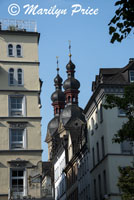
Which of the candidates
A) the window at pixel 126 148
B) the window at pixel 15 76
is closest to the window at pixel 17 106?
the window at pixel 15 76

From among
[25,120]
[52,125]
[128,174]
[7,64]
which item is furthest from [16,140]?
[52,125]

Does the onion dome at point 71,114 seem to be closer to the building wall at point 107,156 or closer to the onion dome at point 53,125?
the onion dome at point 53,125

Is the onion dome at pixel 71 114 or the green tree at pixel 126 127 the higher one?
the onion dome at pixel 71 114

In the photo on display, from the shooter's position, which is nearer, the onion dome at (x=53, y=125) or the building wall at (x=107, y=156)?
the building wall at (x=107, y=156)

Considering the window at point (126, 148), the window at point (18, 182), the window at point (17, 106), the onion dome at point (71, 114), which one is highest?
the onion dome at point (71, 114)

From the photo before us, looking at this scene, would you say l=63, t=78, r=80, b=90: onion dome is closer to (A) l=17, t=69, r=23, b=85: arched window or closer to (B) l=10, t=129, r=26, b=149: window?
(A) l=17, t=69, r=23, b=85: arched window

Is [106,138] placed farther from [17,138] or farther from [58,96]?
[58,96]

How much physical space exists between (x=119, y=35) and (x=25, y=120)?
29527 millimetres

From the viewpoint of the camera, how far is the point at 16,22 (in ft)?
147

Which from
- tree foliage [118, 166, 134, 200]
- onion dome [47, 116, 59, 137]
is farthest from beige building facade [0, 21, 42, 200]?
onion dome [47, 116, 59, 137]

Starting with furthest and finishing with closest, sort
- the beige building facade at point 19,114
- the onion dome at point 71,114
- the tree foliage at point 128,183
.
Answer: the onion dome at point 71,114 < the beige building facade at point 19,114 < the tree foliage at point 128,183

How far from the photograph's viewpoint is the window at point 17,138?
1629 inches

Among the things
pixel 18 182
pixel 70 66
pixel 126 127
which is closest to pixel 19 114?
pixel 18 182

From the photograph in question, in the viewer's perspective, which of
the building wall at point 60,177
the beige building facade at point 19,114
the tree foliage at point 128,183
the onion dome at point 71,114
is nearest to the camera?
the tree foliage at point 128,183
